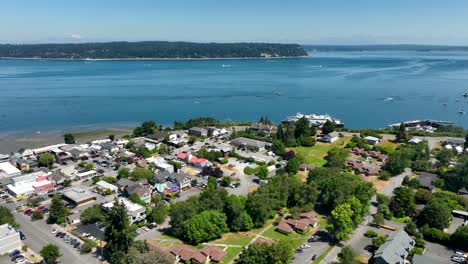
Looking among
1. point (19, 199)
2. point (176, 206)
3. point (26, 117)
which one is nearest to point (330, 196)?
point (176, 206)

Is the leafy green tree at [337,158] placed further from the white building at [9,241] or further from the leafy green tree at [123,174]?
the white building at [9,241]

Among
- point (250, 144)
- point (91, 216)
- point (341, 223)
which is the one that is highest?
point (341, 223)

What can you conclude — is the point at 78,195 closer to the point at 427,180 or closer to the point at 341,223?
the point at 341,223

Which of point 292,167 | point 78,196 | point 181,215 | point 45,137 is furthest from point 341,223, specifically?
point 45,137

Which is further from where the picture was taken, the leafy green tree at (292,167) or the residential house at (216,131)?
the residential house at (216,131)

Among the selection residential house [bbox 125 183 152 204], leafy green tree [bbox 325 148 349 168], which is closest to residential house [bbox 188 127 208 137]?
leafy green tree [bbox 325 148 349 168]

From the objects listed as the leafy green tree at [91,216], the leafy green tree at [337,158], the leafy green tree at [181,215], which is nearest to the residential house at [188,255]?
the leafy green tree at [181,215]

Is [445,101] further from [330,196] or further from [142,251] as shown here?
[142,251]
